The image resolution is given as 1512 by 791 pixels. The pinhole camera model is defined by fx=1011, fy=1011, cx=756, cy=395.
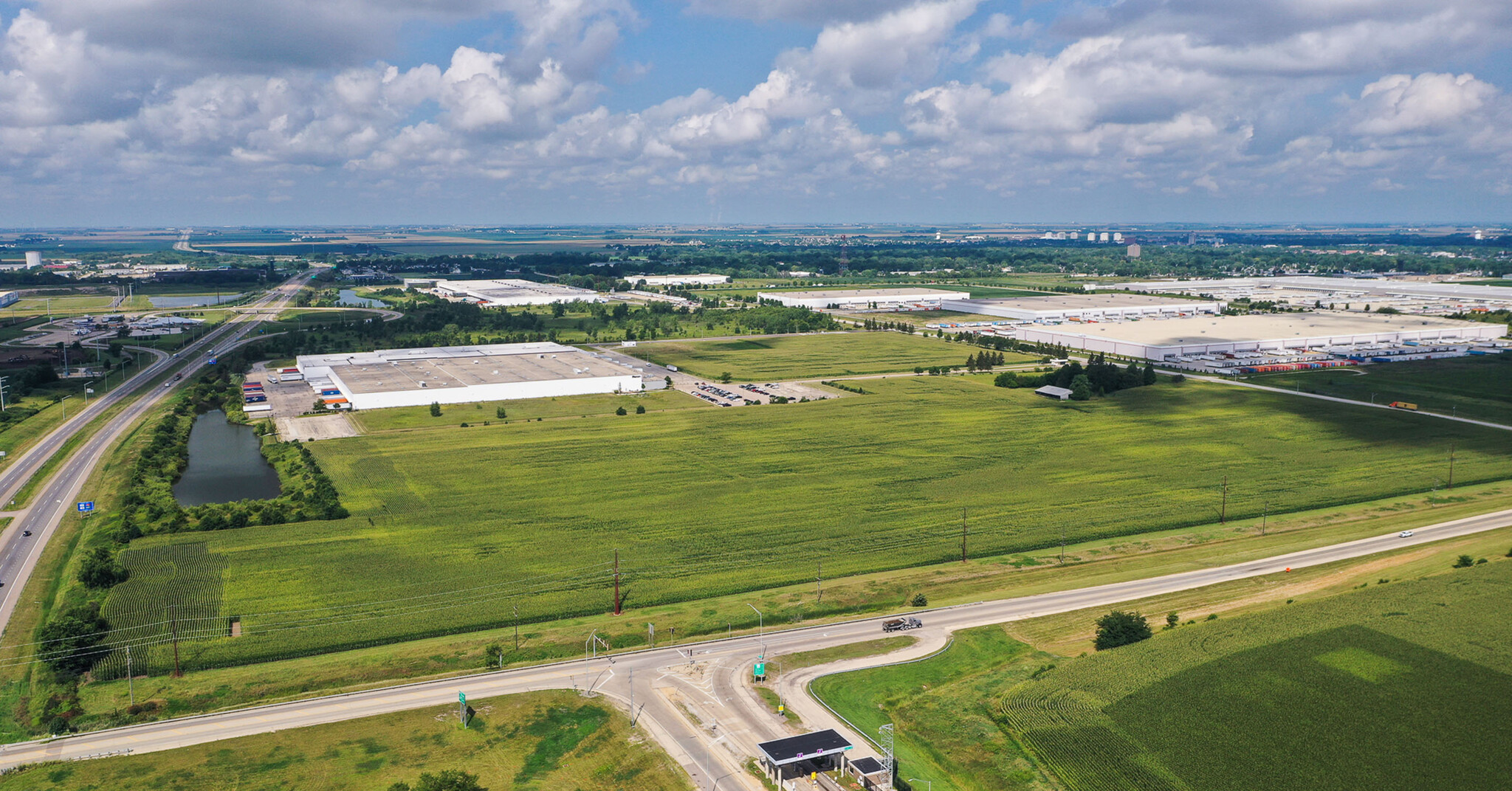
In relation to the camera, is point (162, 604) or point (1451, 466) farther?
point (1451, 466)

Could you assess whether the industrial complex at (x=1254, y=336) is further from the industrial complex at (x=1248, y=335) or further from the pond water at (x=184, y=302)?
the pond water at (x=184, y=302)

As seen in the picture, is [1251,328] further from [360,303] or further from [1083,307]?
[360,303]

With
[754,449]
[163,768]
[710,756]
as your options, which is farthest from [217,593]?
[754,449]

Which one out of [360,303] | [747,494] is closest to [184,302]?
[360,303]

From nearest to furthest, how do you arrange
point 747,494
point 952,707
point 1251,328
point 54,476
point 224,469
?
point 952,707 → point 747,494 → point 54,476 → point 224,469 → point 1251,328

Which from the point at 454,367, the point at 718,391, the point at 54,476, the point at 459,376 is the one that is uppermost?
the point at 454,367

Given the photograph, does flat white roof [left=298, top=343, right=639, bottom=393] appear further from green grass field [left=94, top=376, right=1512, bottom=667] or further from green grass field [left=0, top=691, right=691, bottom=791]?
green grass field [left=0, top=691, right=691, bottom=791]

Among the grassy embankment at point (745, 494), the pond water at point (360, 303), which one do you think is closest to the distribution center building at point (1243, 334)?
the grassy embankment at point (745, 494)

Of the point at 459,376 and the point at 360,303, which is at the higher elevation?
the point at 360,303
